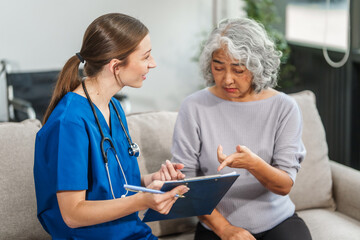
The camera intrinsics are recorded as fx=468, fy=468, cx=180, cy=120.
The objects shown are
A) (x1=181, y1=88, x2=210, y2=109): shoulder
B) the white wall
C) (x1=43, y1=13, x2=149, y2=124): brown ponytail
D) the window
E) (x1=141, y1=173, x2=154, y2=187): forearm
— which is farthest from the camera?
the white wall

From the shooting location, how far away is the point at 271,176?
1550 mm

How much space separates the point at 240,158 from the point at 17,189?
803 mm

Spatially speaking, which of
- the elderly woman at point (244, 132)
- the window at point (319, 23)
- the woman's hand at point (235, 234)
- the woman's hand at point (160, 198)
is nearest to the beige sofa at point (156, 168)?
the elderly woman at point (244, 132)

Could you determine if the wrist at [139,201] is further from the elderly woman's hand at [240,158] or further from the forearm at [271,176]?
the forearm at [271,176]

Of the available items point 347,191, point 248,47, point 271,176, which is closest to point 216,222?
point 271,176

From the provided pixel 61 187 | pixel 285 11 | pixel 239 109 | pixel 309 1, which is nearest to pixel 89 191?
pixel 61 187

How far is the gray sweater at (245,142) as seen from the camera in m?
1.67

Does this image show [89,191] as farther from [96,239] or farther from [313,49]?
[313,49]

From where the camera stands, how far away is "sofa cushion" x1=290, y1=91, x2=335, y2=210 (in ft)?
6.70

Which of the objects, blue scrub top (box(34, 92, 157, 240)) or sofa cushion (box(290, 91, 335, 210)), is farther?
sofa cushion (box(290, 91, 335, 210))

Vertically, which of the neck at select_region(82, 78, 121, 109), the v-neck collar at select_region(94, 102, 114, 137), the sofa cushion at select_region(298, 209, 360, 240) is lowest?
the sofa cushion at select_region(298, 209, 360, 240)

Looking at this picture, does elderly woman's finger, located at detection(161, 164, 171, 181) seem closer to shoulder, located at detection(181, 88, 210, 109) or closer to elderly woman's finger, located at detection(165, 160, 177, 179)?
elderly woman's finger, located at detection(165, 160, 177, 179)

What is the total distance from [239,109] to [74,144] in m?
0.68

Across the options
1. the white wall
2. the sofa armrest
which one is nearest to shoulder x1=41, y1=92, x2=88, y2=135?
the sofa armrest
